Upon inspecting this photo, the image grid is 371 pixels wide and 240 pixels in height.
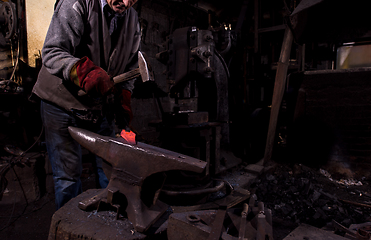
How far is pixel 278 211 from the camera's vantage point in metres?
2.81

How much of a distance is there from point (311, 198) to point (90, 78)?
3.00 metres

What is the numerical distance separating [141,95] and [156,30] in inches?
58.8

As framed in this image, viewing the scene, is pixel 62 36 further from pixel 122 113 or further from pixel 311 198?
pixel 311 198

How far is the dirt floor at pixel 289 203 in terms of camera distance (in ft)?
7.98

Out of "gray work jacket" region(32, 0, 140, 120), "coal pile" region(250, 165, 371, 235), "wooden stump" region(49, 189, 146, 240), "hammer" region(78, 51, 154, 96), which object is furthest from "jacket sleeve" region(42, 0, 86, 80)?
"coal pile" region(250, 165, 371, 235)

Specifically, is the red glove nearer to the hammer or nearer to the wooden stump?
the hammer

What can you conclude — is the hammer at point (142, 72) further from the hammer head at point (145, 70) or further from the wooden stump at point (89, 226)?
the wooden stump at point (89, 226)

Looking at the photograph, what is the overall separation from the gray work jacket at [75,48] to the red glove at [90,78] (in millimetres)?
52

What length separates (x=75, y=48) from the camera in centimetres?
169

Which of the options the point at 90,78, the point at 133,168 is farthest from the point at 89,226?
the point at 90,78

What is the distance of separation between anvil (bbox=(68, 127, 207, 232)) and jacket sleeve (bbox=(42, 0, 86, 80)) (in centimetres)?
53

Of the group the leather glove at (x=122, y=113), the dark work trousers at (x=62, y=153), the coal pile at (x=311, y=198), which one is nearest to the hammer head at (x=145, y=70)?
the leather glove at (x=122, y=113)

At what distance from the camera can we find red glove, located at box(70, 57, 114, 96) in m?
1.38

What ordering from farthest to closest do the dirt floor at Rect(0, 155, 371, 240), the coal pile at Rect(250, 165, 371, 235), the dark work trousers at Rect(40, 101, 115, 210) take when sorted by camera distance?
the coal pile at Rect(250, 165, 371, 235) < the dirt floor at Rect(0, 155, 371, 240) < the dark work trousers at Rect(40, 101, 115, 210)
